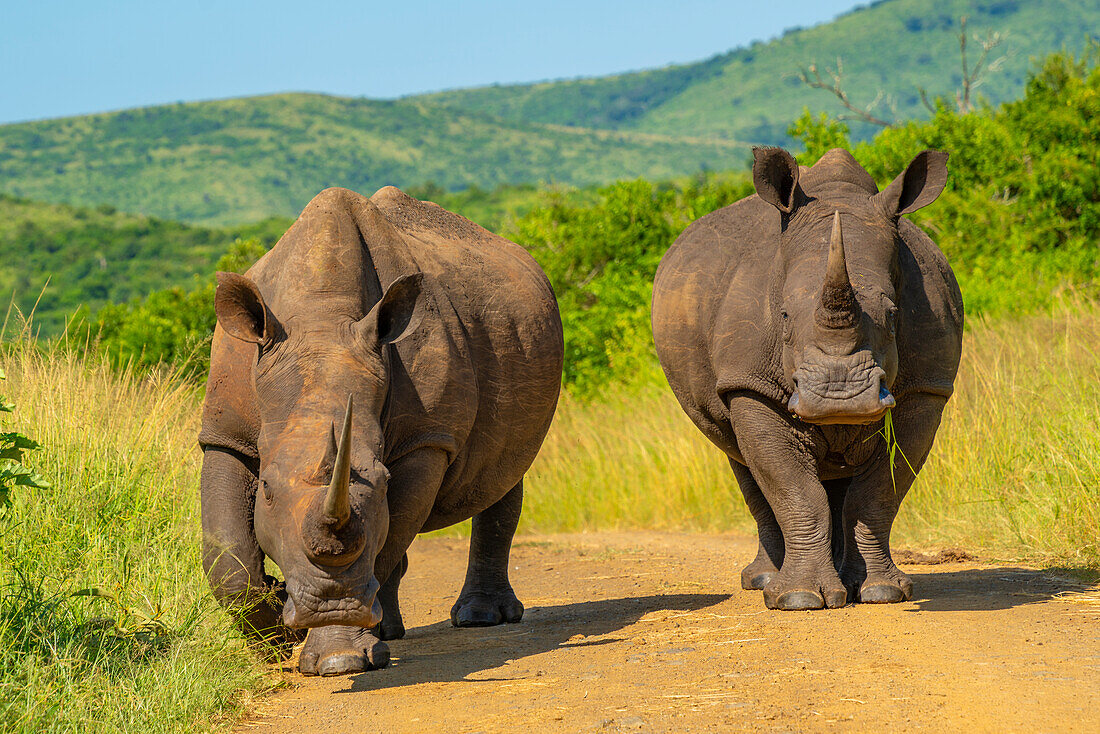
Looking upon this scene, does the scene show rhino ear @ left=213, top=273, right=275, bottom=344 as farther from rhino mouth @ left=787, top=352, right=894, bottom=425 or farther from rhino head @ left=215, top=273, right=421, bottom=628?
rhino mouth @ left=787, top=352, right=894, bottom=425

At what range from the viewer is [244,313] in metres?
5.65

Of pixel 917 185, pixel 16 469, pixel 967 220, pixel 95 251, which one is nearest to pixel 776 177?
pixel 917 185

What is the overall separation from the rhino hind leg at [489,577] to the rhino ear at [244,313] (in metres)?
2.34

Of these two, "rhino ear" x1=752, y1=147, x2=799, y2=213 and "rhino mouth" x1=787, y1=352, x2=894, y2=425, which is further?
"rhino ear" x1=752, y1=147, x2=799, y2=213

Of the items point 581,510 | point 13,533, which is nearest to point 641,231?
point 581,510

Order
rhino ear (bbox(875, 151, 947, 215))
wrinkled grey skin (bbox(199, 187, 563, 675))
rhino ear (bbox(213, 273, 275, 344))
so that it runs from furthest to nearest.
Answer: rhino ear (bbox(875, 151, 947, 215)) → rhino ear (bbox(213, 273, 275, 344)) → wrinkled grey skin (bbox(199, 187, 563, 675))

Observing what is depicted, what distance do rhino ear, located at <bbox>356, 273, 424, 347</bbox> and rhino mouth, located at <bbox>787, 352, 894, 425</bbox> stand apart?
1772 mm

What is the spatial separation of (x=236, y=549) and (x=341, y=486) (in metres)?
1.23

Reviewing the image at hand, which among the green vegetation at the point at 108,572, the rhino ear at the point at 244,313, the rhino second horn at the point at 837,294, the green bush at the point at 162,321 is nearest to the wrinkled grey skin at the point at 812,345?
the rhino second horn at the point at 837,294

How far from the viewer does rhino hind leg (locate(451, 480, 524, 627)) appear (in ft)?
24.8

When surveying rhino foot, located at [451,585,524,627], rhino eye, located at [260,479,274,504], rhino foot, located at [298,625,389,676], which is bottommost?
rhino foot, located at [451,585,524,627]

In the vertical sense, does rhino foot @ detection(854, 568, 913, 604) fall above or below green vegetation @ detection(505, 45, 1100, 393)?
below

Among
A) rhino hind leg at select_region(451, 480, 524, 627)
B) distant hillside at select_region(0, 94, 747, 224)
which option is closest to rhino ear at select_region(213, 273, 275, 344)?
rhino hind leg at select_region(451, 480, 524, 627)

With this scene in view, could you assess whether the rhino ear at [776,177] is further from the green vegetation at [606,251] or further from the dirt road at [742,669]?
the green vegetation at [606,251]
